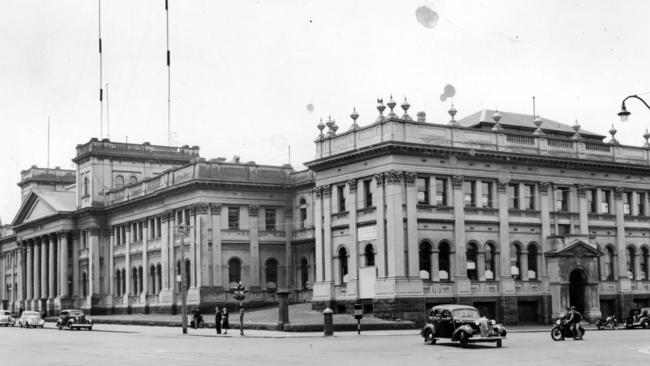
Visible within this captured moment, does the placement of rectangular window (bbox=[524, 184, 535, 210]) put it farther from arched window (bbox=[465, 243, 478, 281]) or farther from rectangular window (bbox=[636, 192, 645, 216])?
rectangular window (bbox=[636, 192, 645, 216])

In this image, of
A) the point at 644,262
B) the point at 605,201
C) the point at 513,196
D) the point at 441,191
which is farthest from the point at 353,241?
the point at 644,262

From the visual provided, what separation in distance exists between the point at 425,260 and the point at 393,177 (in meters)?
5.45

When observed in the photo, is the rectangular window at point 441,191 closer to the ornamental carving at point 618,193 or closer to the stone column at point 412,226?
the stone column at point 412,226

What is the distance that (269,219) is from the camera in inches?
2960

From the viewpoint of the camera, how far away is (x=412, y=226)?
55.7 m

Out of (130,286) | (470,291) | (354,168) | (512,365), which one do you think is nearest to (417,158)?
(354,168)

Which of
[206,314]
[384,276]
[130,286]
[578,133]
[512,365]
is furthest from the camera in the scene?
[130,286]

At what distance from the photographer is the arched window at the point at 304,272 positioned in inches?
2915

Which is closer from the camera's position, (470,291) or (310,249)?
(470,291)

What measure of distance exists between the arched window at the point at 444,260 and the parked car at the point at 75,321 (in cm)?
2394

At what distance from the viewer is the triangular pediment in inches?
2377

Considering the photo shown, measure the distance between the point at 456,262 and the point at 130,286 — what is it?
3664cm

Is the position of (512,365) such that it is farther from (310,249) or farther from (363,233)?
(310,249)

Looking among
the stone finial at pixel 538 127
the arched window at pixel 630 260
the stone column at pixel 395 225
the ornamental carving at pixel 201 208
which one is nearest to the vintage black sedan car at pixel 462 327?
the stone column at pixel 395 225
